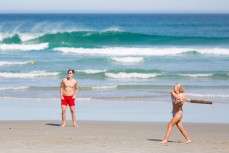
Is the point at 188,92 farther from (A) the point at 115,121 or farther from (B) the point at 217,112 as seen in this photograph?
(A) the point at 115,121

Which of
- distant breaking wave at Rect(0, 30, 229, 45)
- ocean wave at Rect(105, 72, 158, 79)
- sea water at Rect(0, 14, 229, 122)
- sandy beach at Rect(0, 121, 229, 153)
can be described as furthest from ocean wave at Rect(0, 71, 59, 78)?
distant breaking wave at Rect(0, 30, 229, 45)

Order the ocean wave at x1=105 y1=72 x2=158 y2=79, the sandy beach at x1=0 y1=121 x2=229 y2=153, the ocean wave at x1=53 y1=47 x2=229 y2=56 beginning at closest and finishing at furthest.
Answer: the sandy beach at x1=0 y1=121 x2=229 y2=153
the ocean wave at x1=105 y1=72 x2=158 y2=79
the ocean wave at x1=53 y1=47 x2=229 y2=56

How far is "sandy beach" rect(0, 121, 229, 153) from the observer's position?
37.0ft

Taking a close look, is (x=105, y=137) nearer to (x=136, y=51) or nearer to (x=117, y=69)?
(x=117, y=69)

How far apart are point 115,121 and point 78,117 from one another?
1.17 m

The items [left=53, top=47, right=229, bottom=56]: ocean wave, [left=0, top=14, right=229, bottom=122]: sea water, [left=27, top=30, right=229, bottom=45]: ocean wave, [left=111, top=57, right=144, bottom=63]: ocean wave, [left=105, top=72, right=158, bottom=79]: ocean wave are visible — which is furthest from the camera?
[left=27, top=30, right=229, bottom=45]: ocean wave

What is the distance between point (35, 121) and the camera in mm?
15102

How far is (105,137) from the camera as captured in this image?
504 inches

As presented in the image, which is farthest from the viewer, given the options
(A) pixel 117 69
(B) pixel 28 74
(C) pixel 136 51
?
(C) pixel 136 51

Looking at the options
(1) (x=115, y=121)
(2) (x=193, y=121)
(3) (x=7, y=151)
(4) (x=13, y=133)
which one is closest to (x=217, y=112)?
(2) (x=193, y=121)

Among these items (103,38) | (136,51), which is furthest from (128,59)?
(103,38)

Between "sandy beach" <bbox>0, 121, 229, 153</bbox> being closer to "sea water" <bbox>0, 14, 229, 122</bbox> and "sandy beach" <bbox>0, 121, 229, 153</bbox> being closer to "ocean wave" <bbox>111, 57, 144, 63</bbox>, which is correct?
"sea water" <bbox>0, 14, 229, 122</bbox>

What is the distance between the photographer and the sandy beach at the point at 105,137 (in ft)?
37.0

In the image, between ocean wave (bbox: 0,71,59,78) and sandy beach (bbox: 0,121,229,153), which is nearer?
sandy beach (bbox: 0,121,229,153)
